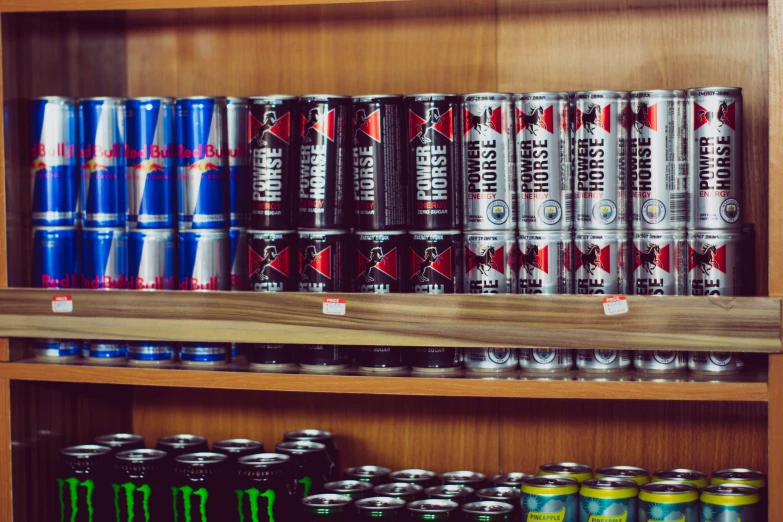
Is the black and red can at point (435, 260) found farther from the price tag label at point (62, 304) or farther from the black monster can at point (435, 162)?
the price tag label at point (62, 304)

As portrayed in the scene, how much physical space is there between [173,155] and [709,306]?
931 mm

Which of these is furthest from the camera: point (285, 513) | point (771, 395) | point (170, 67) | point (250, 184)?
point (170, 67)

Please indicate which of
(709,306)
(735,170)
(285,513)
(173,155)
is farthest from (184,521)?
(735,170)

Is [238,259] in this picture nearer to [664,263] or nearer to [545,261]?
[545,261]

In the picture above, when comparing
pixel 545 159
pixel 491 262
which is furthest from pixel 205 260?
pixel 545 159

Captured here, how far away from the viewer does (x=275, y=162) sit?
1.74 meters

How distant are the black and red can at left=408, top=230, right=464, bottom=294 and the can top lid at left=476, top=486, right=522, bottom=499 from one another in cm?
32

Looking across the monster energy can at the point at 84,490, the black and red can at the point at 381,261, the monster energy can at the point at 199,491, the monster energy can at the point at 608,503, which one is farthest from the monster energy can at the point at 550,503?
the monster energy can at the point at 84,490

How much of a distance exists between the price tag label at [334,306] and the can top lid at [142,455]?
408 millimetres

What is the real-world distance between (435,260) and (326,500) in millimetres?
413

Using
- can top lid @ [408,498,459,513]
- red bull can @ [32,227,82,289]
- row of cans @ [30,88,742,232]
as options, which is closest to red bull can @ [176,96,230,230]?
row of cans @ [30,88,742,232]

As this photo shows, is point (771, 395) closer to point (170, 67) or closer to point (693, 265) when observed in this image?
point (693, 265)

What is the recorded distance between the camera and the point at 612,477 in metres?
1.63

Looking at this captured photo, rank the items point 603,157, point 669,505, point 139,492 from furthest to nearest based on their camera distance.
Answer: point 139,492 → point 603,157 → point 669,505
